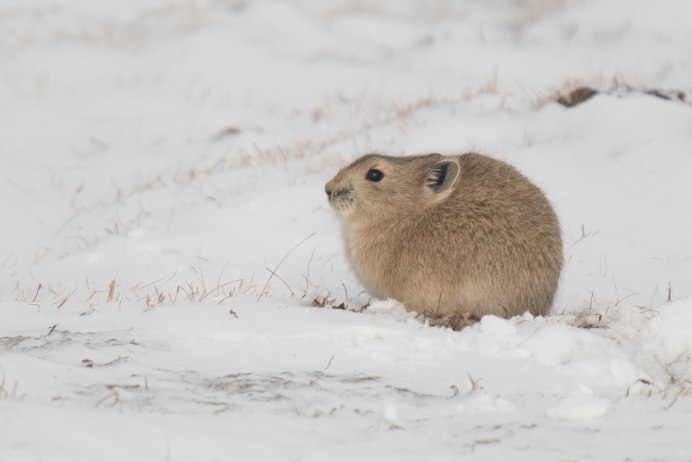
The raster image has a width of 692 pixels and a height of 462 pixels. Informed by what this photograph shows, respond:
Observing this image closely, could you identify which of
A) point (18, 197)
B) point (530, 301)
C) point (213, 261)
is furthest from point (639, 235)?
point (18, 197)

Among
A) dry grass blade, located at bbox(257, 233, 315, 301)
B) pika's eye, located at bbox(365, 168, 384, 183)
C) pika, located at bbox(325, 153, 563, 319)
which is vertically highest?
pika's eye, located at bbox(365, 168, 384, 183)

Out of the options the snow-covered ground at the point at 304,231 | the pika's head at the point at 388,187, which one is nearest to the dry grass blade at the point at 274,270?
Result: the snow-covered ground at the point at 304,231

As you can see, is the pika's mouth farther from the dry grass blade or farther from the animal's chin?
the dry grass blade

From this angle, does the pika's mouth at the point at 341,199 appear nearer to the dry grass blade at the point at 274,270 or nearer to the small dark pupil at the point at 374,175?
the small dark pupil at the point at 374,175

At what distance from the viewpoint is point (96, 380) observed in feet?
15.1

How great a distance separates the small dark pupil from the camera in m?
7.31

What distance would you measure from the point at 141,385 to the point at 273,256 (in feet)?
15.8

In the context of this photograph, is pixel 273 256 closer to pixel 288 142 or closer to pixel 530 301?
pixel 530 301

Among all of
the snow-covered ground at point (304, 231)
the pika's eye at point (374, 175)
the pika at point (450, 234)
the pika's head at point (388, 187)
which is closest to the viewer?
the snow-covered ground at point (304, 231)

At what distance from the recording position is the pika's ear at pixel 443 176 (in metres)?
6.98

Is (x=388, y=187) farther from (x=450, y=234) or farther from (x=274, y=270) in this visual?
(x=274, y=270)

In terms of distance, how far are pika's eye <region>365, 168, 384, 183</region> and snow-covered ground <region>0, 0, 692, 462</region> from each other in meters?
1.08

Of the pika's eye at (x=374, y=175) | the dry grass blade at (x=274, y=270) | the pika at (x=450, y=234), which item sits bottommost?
the dry grass blade at (x=274, y=270)

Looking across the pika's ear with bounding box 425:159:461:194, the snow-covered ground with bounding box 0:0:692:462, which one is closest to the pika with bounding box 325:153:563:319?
the pika's ear with bounding box 425:159:461:194
